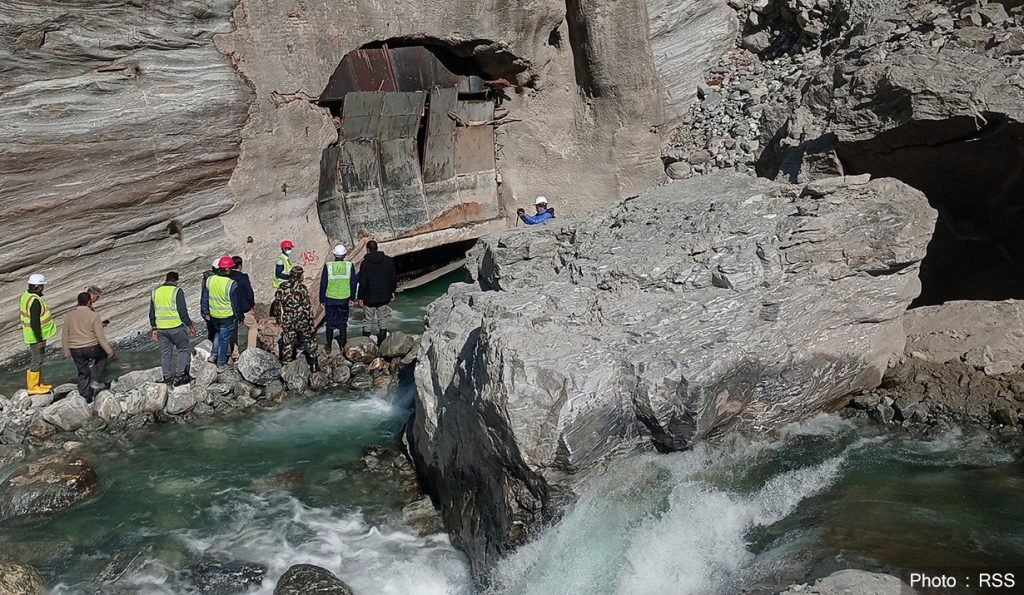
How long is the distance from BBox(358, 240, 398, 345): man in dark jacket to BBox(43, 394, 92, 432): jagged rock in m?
3.18

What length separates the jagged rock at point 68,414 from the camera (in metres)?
8.25

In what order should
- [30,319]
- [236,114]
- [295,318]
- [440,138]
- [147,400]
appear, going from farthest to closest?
[440,138]
[236,114]
[295,318]
[30,319]
[147,400]

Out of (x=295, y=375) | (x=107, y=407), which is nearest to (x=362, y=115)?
(x=295, y=375)

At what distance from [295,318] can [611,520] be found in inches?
194

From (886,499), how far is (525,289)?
10.1 feet

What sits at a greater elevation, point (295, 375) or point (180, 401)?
point (180, 401)

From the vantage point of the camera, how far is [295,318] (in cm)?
932

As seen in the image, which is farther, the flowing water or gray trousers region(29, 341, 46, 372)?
gray trousers region(29, 341, 46, 372)

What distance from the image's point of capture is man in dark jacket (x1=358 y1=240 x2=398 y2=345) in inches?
386

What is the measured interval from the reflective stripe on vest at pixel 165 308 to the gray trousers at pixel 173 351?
75mm

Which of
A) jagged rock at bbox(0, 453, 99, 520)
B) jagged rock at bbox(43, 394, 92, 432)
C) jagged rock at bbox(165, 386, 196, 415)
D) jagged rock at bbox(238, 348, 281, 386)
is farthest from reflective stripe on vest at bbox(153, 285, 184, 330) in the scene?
jagged rock at bbox(0, 453, 99, 520)

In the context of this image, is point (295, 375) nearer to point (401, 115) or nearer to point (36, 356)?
point (36, 356)

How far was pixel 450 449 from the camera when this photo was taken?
6.65 m

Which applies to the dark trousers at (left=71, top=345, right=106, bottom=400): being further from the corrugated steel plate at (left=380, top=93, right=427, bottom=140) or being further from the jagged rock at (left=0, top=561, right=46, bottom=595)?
the corrugated steel plate at (left=380, top=93, right=427, bottom=140)
